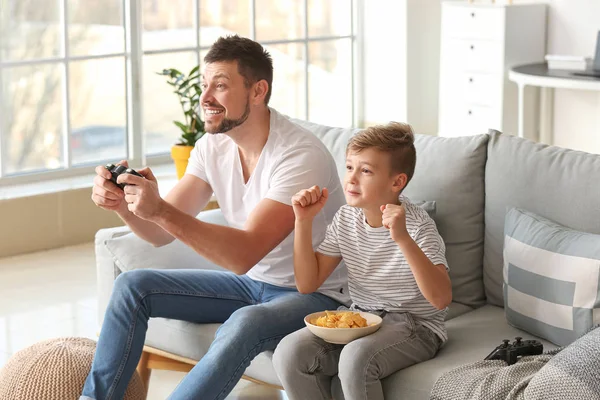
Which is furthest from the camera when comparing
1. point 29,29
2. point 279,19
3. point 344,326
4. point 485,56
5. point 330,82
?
point 330,82

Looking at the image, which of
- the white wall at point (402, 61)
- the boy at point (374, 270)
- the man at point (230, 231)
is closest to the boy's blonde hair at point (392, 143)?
the boy at point (374, 270)

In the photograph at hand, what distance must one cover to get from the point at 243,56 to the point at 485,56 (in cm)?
347

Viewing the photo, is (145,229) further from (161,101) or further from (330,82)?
(330,82)

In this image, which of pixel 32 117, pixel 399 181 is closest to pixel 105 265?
pixel 399 181

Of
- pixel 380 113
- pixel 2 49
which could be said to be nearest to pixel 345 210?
pixel 2 49

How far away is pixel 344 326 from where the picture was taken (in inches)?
94.7

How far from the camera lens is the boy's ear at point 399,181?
2.52m

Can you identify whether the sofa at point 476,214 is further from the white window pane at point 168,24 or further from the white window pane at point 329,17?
the white window pane at point 329,17

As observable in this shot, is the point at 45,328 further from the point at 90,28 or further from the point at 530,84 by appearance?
the point at 530,84

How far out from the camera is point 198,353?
276cm

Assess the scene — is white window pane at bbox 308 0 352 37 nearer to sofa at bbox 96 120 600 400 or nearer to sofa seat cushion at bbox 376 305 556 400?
sofa at bbox 96 120 600 400

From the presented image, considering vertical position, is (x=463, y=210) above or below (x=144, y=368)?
above

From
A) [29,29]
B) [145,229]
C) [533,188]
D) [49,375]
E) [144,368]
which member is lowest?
[144,368]

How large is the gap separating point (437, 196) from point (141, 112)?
3.19 metres
